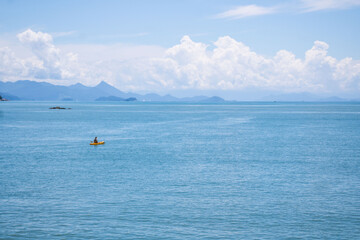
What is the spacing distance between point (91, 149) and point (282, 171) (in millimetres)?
41362

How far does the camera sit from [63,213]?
35531 mm

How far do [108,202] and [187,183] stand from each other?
11.7 meters

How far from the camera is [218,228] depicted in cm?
3206

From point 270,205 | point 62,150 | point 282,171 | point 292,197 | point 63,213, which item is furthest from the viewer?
point 62,150

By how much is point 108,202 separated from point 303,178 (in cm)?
2635

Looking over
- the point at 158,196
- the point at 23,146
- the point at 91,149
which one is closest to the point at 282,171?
the point at 158,196

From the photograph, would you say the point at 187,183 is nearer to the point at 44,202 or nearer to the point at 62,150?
the point at 44,202

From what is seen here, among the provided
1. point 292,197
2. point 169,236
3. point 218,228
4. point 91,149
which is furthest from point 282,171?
point 91,149

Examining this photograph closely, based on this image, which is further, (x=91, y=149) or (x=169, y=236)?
(x=91, y=149)

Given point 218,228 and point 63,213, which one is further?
point 63,213

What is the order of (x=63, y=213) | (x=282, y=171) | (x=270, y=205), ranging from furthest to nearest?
(x=282, y=171), (x=270, y=205), (x=63, y=213)

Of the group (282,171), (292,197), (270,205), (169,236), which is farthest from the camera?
(282,171)

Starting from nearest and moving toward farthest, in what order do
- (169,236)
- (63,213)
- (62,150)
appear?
(169,236) → (63,213) → (62,150)

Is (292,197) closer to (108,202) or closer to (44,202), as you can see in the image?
(108,202)
